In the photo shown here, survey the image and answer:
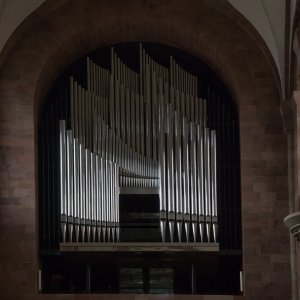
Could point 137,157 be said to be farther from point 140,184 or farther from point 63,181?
point 63,181

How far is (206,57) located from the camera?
2231cm

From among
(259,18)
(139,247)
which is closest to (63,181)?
(139,247)

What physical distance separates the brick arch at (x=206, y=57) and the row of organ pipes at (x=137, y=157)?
0.75 metres

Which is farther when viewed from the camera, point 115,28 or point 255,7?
point 115,28

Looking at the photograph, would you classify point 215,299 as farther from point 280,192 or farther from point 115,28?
point 115,28

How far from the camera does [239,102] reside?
2139 centimetres

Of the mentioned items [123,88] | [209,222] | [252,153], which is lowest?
[209,222]

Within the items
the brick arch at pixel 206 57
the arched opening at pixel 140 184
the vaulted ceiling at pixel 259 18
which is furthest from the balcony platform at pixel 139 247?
the vaulted ceiling at pixel 259 18

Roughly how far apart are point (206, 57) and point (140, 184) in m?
2.94

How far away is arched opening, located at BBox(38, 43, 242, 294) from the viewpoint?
70.6ft

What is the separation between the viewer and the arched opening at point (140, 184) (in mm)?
21531

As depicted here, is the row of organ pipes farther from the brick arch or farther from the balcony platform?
the brick arch

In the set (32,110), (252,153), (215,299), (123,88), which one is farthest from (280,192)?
(32,110)

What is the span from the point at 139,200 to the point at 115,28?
348 cm
